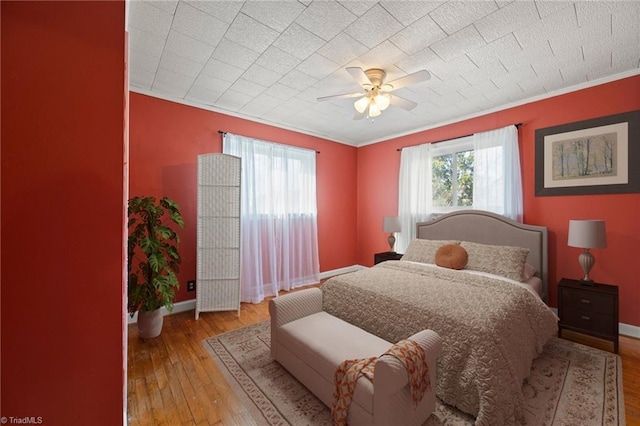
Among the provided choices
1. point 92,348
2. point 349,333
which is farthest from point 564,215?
point 92,348

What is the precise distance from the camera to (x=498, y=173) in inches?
131

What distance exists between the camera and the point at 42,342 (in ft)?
2.53

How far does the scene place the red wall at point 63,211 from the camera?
0.73m

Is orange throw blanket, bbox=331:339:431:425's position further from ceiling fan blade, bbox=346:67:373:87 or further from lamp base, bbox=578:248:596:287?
lamp base, bbox=578:248:596:287

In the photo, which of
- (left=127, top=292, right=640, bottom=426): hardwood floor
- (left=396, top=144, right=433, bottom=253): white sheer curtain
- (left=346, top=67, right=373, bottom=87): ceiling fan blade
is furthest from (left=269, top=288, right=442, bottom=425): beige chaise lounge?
(left=396, top=144, right=433, bottom=253): white sheer curtain

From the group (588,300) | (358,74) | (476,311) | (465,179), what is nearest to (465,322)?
(476,311)

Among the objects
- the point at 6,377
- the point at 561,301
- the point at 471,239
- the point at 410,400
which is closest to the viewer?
the point at 6,377

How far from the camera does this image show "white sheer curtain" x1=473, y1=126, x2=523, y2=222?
Result: 320cm

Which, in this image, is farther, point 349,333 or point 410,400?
point 349,333

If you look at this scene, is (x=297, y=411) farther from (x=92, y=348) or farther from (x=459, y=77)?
(x=459, y=77)

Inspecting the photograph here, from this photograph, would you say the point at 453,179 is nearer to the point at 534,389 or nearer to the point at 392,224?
the point at 392,224

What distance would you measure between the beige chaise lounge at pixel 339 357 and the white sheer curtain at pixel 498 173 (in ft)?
8.41

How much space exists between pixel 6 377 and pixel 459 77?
3.60 metres

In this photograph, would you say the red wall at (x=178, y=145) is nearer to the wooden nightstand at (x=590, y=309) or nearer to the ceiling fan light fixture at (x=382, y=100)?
the ceiling fan light fixture at (x=382, y=100)
